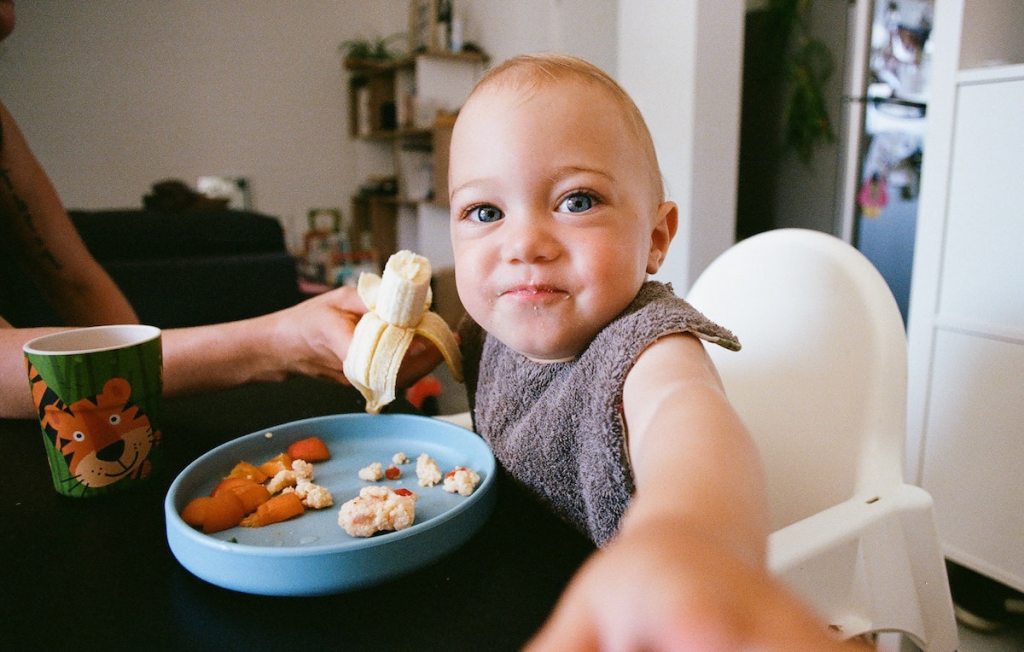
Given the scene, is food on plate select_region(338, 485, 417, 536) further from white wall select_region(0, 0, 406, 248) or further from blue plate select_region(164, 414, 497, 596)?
white wall select_region(0, 0, 406, 248)

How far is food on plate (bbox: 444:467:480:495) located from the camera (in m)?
0.52

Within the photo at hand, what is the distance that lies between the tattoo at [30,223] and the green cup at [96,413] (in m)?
0.74

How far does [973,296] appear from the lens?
125 centimetres

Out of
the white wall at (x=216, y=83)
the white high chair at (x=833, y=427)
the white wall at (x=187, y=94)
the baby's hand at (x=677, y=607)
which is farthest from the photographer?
the white wall at (x=187, y=94)

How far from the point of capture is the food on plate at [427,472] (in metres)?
0.54

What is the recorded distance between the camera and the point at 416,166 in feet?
14.2

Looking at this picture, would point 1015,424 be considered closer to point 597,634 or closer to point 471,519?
point 471,519

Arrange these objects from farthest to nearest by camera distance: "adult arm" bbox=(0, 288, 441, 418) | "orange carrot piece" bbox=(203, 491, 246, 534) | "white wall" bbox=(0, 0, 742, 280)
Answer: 1. "white wall" bbox=(0, 0, 742, 280)
2. "adult arm" bbox=(0, 288, 441, 418)
3. "orange carrot piece" bbox=(203, 491, 246, 534)

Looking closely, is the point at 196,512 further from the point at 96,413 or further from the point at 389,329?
the point at 389,329

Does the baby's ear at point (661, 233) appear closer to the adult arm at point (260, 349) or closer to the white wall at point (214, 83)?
the adult arm at point (260, 349)

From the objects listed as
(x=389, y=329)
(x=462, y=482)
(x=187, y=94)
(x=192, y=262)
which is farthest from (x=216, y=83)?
(x=462, y=482)

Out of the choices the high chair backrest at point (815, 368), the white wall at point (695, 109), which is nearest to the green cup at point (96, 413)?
the high chair backrest at point (815, 368)

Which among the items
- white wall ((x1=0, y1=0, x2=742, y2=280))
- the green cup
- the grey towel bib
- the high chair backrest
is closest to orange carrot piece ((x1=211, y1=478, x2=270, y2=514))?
the green cup

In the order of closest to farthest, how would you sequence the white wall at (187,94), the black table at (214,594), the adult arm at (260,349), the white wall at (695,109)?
the black table at (214,594) < the adult arm at (260,349) < the white wall at (695,109) < the white wall at (187,94)
